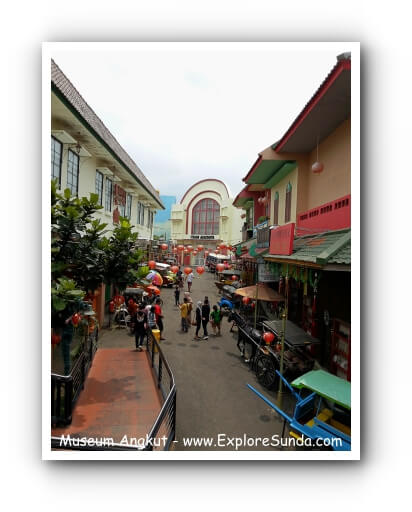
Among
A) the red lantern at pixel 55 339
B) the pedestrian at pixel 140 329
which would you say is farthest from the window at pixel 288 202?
the red lantern at pixel 55 339

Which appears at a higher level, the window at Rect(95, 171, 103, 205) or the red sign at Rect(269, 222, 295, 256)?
the window at Rect(95, 171, 103, 205)

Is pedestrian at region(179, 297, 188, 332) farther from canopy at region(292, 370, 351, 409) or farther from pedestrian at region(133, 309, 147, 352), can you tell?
canopy at region(292, 370, 351, 409)

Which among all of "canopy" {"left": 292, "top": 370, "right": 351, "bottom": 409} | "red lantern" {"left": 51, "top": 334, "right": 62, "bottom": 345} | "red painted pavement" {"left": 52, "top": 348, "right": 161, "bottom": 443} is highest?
"red lantern" {"left": 51, "top": 334, "right": 62, "bottom": 345}

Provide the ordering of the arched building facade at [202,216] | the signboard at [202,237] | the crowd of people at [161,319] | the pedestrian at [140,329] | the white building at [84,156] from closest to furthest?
the white building at [84,156] < the pedestrian at [140,329] < the crowd of people at [161,319] < the arched building facade at [202,216] < the signboard at [202,237]

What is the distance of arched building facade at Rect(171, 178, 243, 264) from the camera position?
42.8 meters

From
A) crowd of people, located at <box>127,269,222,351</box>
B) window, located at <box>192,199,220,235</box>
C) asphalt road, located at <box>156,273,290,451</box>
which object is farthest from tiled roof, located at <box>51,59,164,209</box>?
window, located at <box>192,199,220,235</box>

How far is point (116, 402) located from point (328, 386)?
408 cm

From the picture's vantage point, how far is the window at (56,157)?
269 inches

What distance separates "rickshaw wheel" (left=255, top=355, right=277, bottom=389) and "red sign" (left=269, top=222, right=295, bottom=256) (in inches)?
109

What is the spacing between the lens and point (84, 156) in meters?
8.53

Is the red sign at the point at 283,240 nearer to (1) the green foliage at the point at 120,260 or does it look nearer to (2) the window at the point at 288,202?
(2) the window at the point at 288,202

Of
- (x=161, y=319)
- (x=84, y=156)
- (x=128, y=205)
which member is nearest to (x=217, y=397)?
(x=161, y=319)
